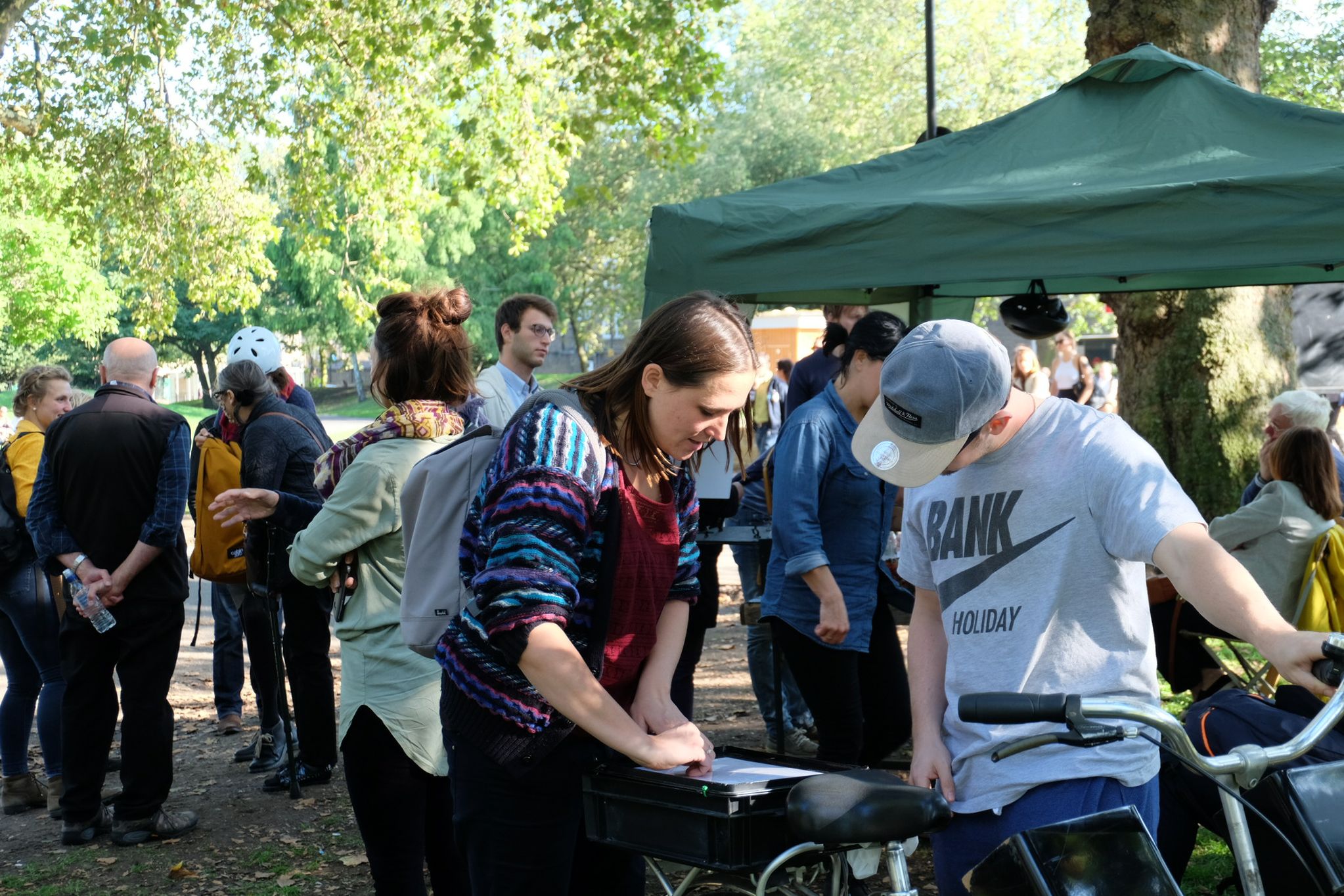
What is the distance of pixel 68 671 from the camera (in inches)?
204

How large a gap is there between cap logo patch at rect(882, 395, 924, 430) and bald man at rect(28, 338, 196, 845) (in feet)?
12.5

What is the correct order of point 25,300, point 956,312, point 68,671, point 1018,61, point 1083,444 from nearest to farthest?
point 1083,444 < point 68,671 < point 956,312 < point 1018,61 < point 25,300

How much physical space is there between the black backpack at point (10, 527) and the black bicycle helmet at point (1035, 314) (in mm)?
5134

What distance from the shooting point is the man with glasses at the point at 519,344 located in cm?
A: 588

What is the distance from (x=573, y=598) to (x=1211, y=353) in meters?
6.98

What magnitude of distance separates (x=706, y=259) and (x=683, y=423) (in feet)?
10.4

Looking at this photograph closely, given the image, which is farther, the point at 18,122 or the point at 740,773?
the point at 18,122

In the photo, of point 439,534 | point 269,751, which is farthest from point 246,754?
point 439,534

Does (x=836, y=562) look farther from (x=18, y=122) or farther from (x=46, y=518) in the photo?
(x=18, y=122)

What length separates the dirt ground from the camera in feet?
15.8

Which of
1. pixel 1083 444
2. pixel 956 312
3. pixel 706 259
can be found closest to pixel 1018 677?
pixel 1083 444

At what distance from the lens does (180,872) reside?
194 inches

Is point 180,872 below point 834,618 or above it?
below

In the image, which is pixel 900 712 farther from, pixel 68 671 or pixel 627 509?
pixel 68 671
